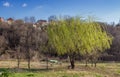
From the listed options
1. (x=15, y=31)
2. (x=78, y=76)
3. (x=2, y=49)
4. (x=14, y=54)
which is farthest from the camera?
(x=15, y=31)

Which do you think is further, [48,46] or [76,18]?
[48,46]

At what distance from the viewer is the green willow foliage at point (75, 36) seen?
99.6ft

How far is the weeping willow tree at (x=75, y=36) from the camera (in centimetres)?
3033

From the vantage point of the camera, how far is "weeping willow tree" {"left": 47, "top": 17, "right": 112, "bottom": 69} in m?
30.3

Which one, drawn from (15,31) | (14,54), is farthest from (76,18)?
(15,31)

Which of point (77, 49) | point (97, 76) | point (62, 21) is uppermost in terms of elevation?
point (62, 21)

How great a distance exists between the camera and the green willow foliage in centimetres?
3034

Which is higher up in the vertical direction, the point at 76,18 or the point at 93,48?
the point at 76,18

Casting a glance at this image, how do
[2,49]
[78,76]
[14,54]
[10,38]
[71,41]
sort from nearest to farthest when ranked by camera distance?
1. [78,76]
2. [71,41]
3. [14,54]
4. [2,49]
5. [10,38]

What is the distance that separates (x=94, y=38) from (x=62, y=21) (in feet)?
12.8

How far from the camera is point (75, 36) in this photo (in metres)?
30.4

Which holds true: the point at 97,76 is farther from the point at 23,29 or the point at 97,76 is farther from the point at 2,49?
the point at 23,29

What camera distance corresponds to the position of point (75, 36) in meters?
30.4

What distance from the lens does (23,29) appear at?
72562mm
